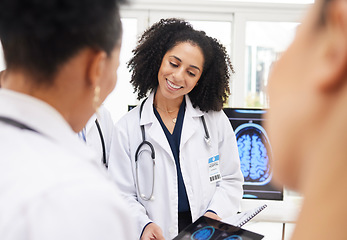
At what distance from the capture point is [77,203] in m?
0.42

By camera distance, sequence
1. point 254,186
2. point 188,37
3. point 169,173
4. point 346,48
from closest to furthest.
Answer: point 346,48, point 169,173, point 188,37, point 254,186

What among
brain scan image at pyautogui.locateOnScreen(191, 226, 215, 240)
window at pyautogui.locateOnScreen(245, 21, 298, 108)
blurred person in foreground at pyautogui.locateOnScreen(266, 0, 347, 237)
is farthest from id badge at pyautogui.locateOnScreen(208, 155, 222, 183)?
window at pyautogui.locateOnScreen(245, 21, 298, 108)

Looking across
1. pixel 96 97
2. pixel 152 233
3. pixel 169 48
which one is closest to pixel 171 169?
pixel 152 233

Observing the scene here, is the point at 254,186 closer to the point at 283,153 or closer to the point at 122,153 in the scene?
the point at 122,153

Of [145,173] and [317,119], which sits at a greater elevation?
[317,119]

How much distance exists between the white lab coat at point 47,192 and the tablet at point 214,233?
642 mm

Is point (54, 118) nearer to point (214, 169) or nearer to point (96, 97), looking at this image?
point (96, 97)

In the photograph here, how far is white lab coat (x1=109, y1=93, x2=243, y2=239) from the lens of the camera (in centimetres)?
138

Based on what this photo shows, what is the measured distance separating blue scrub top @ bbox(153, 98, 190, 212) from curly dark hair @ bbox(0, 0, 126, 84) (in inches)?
37.3

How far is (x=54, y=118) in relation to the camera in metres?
0.51

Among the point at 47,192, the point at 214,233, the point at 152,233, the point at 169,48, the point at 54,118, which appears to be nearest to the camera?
the point at 47,192

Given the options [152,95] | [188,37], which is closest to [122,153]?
[152,95]

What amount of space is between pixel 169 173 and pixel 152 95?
0.36 metres

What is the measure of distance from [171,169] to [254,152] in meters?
0.72
